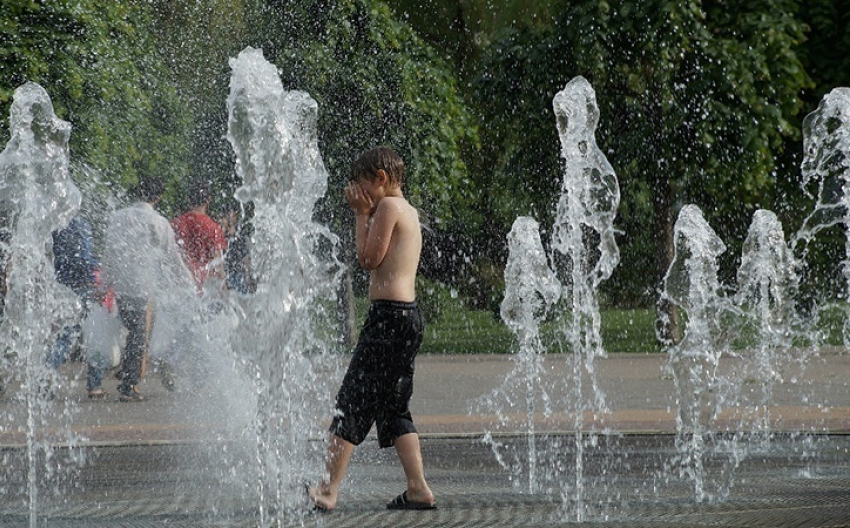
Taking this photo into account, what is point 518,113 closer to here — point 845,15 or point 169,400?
point 845,15

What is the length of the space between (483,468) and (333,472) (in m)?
1.50

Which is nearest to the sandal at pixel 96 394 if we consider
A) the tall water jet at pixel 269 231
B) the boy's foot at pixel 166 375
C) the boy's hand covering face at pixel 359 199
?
the boy's foot at pixel 166 375

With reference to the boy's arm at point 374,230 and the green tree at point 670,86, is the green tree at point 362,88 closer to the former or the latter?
the green tree at point 670,86

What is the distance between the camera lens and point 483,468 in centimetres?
706

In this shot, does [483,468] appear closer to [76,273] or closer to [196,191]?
[76,273]

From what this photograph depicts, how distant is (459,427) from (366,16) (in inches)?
378

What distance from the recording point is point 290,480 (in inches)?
257

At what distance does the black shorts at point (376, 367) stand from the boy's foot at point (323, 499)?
22cm

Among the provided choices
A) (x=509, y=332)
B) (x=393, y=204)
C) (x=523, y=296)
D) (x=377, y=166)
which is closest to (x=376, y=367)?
(x=393, y=204)

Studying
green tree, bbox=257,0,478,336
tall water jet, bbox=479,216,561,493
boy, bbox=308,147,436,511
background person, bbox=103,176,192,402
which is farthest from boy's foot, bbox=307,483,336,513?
green tree, bbox=257,0,478,336

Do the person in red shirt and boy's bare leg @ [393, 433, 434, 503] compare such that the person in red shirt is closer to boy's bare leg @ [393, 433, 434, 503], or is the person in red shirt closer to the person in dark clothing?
the person in dark clothing

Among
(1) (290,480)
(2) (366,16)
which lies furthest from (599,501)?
(2) (366,16)

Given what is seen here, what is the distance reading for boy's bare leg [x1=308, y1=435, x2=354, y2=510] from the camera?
570 cm

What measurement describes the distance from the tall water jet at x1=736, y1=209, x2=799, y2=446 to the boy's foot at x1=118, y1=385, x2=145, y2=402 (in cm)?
431
